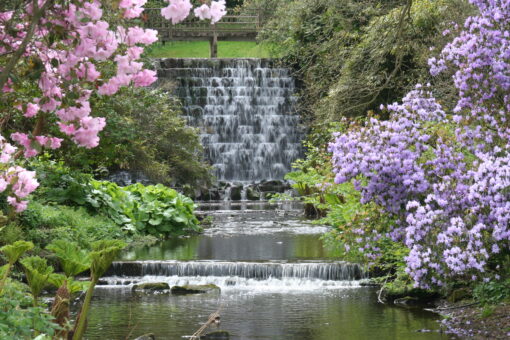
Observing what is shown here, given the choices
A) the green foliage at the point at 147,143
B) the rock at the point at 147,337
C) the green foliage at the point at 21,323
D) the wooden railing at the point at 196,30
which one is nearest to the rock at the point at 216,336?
the rock at the point at 147,337

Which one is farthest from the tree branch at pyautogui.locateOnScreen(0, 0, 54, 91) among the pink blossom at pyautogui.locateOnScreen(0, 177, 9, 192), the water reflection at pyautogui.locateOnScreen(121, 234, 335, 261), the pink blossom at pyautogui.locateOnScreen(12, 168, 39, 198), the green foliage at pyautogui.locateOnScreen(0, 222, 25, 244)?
the water reflection at pyautogui.locateOnScreen(121, 234, 335, 261)

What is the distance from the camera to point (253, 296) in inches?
457

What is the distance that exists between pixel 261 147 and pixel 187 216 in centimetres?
1197

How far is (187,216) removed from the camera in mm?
18625

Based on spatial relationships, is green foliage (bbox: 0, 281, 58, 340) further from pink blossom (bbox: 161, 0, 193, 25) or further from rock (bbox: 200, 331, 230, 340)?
rock (bbox: 200, 331, 230, 340)

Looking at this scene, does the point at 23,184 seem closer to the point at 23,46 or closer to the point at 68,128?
the point at 68,128

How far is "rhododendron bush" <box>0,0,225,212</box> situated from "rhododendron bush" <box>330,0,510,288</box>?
4289 millimetres

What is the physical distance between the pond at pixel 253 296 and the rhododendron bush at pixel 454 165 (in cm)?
112

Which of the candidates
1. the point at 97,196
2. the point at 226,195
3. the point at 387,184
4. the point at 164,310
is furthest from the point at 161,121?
the point at 387,184

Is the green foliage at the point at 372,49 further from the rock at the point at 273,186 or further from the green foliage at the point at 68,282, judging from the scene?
the green foliage at the point at 68,282

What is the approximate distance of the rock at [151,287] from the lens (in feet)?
40.0

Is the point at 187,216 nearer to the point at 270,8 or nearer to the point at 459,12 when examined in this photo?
the point at 459,12

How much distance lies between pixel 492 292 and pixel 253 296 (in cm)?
369


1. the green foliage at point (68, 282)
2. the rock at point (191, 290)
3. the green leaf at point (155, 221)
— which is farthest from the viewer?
the green leaf at point (155, 221)
